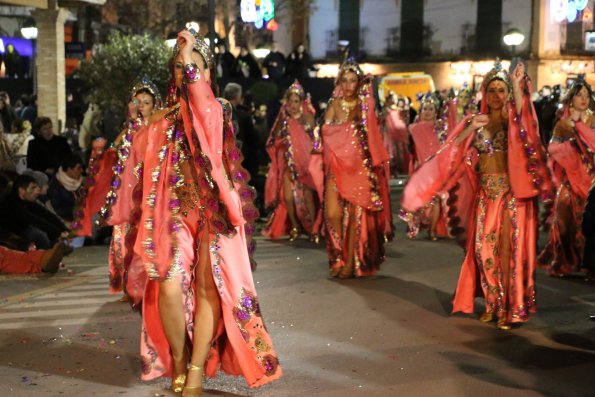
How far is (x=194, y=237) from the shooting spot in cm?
546

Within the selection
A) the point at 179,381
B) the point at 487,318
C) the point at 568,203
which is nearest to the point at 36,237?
the point at 487,318

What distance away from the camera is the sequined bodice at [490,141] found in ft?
24.9

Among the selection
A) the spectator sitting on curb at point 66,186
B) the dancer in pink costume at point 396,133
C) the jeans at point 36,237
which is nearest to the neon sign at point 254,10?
the dancer in pink costume at point 396,133

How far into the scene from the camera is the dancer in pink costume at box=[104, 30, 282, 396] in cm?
530

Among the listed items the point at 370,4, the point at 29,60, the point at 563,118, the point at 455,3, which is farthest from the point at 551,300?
the point at 370,4

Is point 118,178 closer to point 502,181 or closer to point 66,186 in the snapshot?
point 502,181

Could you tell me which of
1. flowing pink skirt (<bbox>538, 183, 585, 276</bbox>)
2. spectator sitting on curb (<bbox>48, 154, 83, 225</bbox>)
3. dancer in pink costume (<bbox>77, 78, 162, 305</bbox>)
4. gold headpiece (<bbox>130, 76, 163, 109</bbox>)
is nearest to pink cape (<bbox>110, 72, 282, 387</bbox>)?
dancer in pink costume (<bbox>77, 78, 162, 305</bbox>)

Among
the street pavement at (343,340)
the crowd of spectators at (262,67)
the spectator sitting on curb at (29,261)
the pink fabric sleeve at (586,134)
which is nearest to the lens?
the street pavement at (343,340)

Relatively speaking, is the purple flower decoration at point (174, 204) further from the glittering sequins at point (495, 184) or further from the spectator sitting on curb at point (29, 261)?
the spectator sitting on curb at point (29, 261)

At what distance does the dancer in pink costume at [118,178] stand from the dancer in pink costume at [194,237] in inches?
19.5

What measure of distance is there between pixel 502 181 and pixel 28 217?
16.9 feet

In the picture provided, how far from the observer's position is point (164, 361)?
223 inches

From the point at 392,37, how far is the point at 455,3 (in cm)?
361

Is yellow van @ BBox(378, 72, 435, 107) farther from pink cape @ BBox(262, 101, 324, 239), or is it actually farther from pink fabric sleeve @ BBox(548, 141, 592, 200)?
pink fabric sleeve @ BBox(548, 141, 592, 200)
